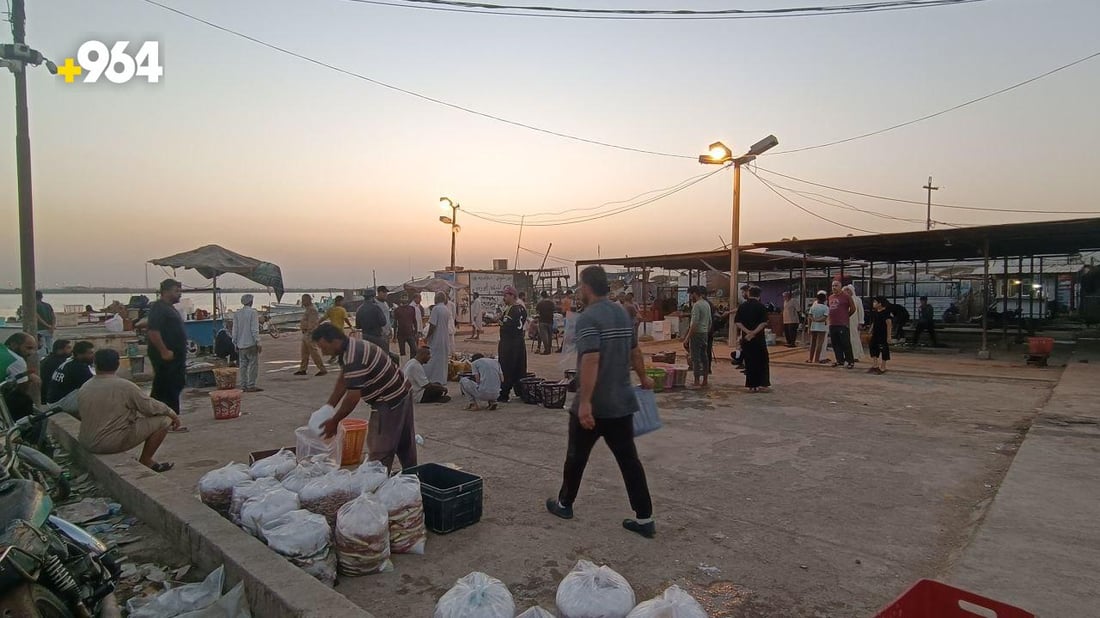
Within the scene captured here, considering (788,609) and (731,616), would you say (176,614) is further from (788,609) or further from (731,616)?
(788,609)

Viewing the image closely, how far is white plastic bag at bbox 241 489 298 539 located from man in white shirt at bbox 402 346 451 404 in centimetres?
470

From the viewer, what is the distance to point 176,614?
293 cm

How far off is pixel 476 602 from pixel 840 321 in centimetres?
1154

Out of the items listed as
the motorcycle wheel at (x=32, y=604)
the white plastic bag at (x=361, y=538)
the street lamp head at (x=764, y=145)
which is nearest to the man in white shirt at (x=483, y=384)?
the white plastic bag at (x=361, y=538)

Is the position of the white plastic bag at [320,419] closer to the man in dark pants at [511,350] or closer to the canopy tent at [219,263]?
the man in dark pants at [511,350]

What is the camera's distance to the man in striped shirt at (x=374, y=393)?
437 cm

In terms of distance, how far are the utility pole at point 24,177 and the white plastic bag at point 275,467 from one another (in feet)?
16.9

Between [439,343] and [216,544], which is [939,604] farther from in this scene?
[439,343]

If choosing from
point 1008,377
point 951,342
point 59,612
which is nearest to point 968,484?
point 59,612

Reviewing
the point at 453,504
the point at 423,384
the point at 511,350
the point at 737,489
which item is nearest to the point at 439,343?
the point at 423,384

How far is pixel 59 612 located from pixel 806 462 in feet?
18.5

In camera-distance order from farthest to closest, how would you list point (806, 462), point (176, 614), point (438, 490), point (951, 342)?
point (951, 342) < point (806, 462) < point (438, 490) < point (176, 614)

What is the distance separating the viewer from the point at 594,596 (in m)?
2.57

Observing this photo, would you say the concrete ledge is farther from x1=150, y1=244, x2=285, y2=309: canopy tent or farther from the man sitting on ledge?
x1=150, y1=244, x2=285, y2=309: canopy tent
